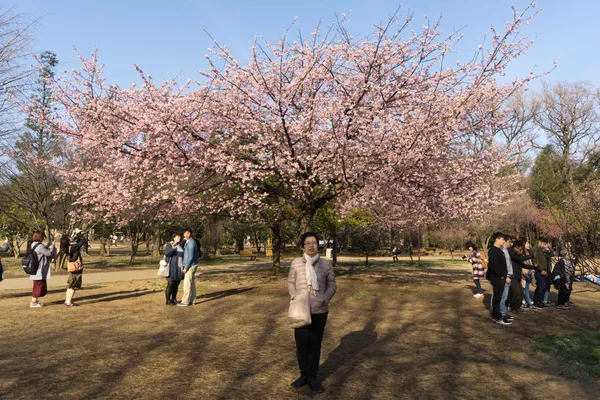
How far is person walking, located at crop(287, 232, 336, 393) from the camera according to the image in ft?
15.7

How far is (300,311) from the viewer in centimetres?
462

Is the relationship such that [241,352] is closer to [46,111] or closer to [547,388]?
[547,388]

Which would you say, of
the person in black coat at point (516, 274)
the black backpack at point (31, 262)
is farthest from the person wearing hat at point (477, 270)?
the black backpack at point (31, 262)

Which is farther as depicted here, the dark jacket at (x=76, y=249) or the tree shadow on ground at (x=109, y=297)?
the tree shadow on ground at (x=109, y=297)

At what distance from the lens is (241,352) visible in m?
6.37

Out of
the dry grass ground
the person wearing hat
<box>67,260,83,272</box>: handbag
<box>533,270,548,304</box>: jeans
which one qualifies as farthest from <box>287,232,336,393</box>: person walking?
the person wearing hat

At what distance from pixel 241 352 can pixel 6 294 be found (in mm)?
9802

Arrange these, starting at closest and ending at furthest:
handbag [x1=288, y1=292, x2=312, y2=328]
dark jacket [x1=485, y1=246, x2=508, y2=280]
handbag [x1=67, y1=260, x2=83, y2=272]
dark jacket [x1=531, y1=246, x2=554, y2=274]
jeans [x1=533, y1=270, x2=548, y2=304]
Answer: handbag [x1=288, y1=292, x2=312, y2=328] < dark jacket [x1=485, y1=246, x2=508, y2=280] < handbag [x1=67, y1=260, x2=83, y2=272] < dark jacket [x1=531, y1=246, x2=554, y2=274] < jeans [x1=533, y1=270, x2=548, y2=304]

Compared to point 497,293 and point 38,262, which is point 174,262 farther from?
point 497,293

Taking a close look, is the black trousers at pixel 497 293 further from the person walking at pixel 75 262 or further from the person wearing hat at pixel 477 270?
the person walking at pixel 75 262

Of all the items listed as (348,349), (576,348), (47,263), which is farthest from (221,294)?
(576,348)

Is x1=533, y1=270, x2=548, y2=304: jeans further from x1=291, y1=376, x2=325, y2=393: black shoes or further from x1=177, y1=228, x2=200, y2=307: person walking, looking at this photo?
x1=177, y1=228, x2=200, y2=307: person walking

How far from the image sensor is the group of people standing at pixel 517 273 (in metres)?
8.48

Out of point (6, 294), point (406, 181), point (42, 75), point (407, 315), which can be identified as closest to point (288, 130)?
point (406, 181)
